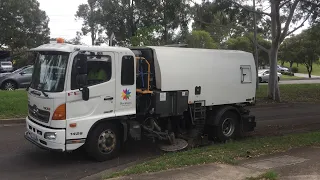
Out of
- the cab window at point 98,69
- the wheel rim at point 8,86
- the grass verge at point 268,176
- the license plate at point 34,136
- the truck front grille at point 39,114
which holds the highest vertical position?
the cab window at point 98,69

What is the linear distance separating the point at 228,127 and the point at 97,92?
414 cm

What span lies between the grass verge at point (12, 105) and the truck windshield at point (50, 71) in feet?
17.3

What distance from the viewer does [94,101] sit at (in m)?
7.09

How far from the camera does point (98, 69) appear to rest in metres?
7.16

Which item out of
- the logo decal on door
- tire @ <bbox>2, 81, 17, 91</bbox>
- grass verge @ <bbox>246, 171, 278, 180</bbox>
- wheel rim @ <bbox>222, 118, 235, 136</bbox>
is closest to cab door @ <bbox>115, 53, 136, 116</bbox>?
the logo decal on door

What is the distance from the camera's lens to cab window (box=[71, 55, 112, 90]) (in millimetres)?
7039

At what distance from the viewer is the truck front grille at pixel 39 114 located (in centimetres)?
685

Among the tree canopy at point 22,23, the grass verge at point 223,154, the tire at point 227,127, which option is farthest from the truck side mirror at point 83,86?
the tree canopy at point 22,23

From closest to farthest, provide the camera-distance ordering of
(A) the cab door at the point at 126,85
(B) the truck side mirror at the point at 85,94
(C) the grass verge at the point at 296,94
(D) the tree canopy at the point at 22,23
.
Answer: (B) the truck side mirror at the point at 85,94 < (A) the cab door at the point at 126,85 < (C) the grass verge at the point at 296,94 < (D) the tree canopy at the point at 22,23

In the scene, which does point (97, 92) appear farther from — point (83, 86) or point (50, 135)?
point (50, 135)

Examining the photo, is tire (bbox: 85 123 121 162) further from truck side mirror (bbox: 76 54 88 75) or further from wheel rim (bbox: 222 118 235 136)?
wheel rim (bbox: 222 118 235 136)

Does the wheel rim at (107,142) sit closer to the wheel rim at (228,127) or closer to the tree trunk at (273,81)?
the wheel rim at (228,127)

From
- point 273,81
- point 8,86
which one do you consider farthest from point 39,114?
point 273,81

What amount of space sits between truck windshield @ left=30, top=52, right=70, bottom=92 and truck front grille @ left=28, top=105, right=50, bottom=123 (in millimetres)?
412
